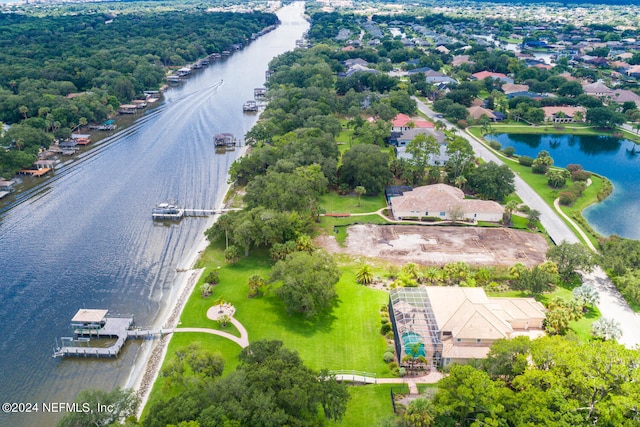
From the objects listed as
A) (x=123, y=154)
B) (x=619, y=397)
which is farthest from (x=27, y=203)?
(x=619, y=397)

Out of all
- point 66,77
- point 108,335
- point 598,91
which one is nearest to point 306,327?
point 108,335

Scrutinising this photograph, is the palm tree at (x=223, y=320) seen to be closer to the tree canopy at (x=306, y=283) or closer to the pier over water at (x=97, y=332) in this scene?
the tree canopy at (x=306, y=283)

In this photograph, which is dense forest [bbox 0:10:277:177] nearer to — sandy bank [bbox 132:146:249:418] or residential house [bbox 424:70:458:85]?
sandy bank [bbox 132:146:249:418]

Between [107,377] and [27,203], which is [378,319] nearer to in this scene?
[107,377]

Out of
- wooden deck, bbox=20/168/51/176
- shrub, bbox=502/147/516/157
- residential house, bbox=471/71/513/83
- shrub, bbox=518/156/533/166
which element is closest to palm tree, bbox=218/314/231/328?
wooden deck, bbox=20/168/51/176

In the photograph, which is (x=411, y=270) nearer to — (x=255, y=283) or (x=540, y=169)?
(x=255, y=283)
